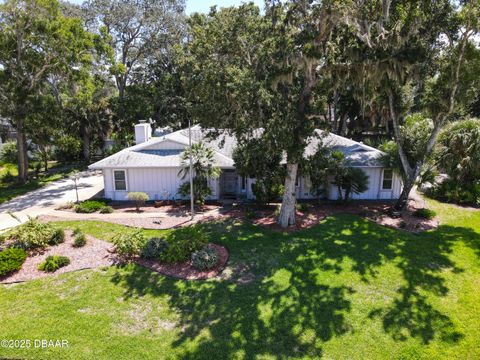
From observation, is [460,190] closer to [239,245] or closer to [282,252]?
[282,252]

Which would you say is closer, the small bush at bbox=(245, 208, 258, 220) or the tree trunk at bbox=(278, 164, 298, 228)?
the tree trunk at bbox=(278, 164, 298, 228)

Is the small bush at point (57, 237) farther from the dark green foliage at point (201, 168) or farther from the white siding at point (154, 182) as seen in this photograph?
the dark green foliage at point (201, 168)

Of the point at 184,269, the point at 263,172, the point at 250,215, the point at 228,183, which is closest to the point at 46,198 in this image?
the point at 228,183

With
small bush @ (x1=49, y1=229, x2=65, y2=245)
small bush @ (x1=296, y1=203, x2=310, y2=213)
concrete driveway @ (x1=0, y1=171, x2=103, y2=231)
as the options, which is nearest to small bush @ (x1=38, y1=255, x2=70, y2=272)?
small bush @ (x1=49, y1=229, x2=65, y2=245)

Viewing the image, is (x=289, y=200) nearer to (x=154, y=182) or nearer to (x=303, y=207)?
(x=303, y=207)

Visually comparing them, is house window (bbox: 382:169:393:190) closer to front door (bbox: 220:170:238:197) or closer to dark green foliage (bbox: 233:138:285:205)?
dark green foliage (bbox: 233:138:285:205)
